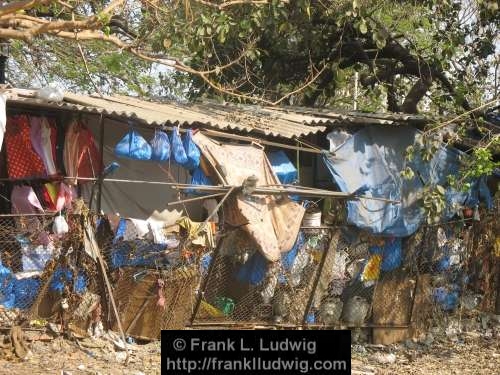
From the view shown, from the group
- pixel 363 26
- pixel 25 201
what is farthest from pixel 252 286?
pixel 363 26

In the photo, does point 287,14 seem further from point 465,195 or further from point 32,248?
point 32,248

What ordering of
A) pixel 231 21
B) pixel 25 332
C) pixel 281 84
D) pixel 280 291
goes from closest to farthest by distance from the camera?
pixel 25 332 < pixel 280 291 < pixel 231 21 < pixel 281 84

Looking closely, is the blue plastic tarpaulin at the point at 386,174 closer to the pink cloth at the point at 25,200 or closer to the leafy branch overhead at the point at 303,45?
the leafy branch overhead at the point at 303,45

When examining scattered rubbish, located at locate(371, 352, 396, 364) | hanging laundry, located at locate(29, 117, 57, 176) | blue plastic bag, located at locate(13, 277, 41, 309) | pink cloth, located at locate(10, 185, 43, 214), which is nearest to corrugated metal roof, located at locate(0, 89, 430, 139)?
hanging laundry, located at locate(29, 117, 57, 176)

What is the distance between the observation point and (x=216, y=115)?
9.20 meters

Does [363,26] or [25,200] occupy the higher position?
[363,26]

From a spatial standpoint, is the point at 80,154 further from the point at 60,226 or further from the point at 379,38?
the point at 379,38

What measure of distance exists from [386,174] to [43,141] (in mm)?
3858

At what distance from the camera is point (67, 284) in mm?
7250

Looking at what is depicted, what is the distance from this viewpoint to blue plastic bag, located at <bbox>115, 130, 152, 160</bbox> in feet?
25.0

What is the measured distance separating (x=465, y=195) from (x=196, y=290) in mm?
3726

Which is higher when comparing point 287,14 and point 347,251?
point 287,14

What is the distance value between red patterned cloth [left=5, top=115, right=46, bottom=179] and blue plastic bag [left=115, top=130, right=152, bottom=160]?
0.83 m

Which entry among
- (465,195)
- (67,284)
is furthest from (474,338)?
(67,284)
